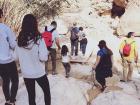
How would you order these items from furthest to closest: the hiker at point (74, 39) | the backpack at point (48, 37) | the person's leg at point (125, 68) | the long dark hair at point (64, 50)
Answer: the hiker at point (74, 39) → the person's leg at point (125, 68) → the long dark hair at point (64, 50) → the backpack at point (48, 37)

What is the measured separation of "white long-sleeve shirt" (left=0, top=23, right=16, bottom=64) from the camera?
313 inches

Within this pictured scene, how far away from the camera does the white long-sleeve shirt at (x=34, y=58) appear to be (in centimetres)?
723

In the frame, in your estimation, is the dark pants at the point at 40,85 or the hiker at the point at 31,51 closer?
the hiker at the point at 31,51

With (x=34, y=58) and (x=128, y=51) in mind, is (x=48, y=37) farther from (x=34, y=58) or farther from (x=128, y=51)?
(x=34, y=58)

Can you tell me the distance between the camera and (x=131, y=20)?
24219 mm

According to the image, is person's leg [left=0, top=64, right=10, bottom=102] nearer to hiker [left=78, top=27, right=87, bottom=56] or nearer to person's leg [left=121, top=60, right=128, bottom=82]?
person's leg [left=121, top=60, right=128, bottom=82]

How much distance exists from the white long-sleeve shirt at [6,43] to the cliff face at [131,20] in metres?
16.3

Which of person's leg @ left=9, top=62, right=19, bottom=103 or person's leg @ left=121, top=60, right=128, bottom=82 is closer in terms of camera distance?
person's leg @ left=9, top=62, right=19, bottom=103

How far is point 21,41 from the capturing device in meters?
7.20

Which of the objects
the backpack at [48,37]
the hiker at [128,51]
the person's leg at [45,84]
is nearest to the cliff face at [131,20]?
the hiker at [128,51]

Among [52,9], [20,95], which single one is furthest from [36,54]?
[52,9]

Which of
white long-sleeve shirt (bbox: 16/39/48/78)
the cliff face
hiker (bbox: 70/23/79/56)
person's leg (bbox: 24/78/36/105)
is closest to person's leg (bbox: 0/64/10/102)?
person's leg (bbox: 24/78/36/105)

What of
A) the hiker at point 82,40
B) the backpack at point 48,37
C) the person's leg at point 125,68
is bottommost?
the person's leg at point 125,68

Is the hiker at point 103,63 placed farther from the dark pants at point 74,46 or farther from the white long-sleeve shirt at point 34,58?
the dark pants at point 74,46
